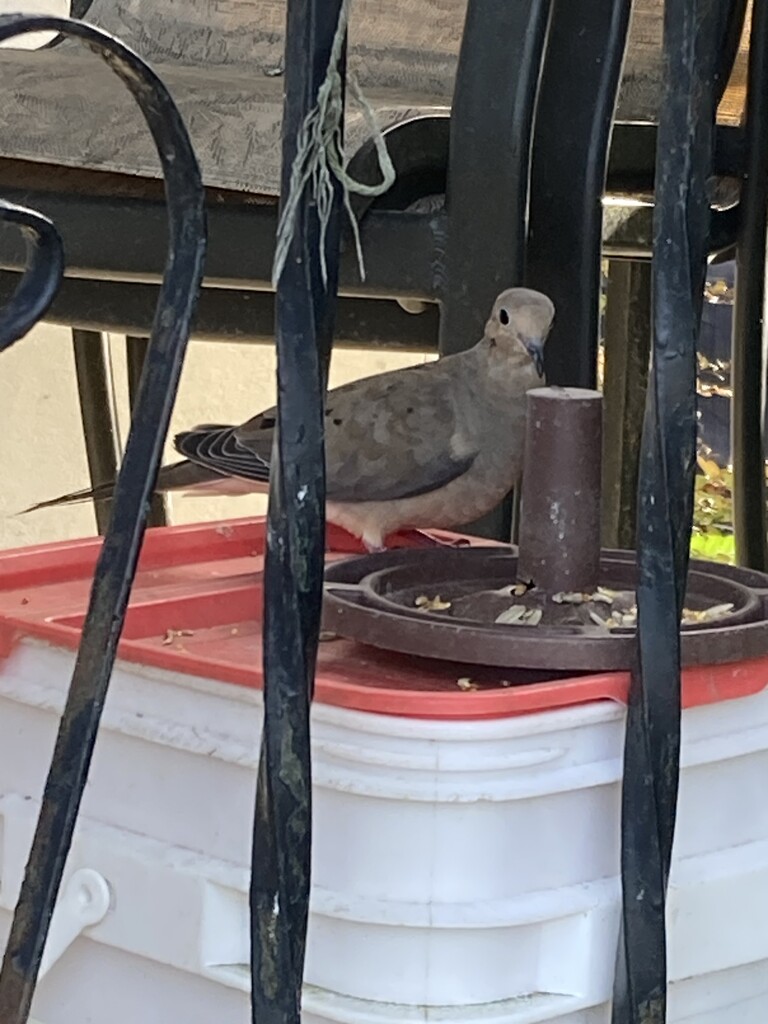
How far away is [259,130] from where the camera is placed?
1.19 meters

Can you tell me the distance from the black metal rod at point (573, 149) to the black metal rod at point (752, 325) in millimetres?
247

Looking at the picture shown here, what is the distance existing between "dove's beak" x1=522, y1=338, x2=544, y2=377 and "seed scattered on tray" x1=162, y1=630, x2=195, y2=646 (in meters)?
0.45

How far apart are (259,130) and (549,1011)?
28.4 inches

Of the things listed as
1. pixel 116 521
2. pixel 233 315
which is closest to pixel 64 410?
pixel 233 315

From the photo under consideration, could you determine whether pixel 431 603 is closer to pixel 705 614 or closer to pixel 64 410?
pixel 705 614

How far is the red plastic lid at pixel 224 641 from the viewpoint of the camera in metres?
0.64

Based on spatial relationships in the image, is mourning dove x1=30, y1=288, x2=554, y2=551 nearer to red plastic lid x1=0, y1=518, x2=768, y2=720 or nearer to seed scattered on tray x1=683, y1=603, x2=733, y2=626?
red plastic lid x1=0, y1=518, x2=768, y2=720

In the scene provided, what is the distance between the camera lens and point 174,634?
768 mm

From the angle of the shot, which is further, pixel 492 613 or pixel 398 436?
pixel 398 436

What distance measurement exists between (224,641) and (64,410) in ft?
5.69

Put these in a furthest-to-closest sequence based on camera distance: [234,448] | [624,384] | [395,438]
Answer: [624,384] → [234,448] → [395,438]

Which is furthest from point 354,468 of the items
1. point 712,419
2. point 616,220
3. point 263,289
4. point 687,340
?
point 712,419

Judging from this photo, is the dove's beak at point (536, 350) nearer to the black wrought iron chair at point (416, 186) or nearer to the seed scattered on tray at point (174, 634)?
the black wrought iron chair at point (416, 186)

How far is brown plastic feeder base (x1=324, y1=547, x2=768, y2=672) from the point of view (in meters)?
0.66
